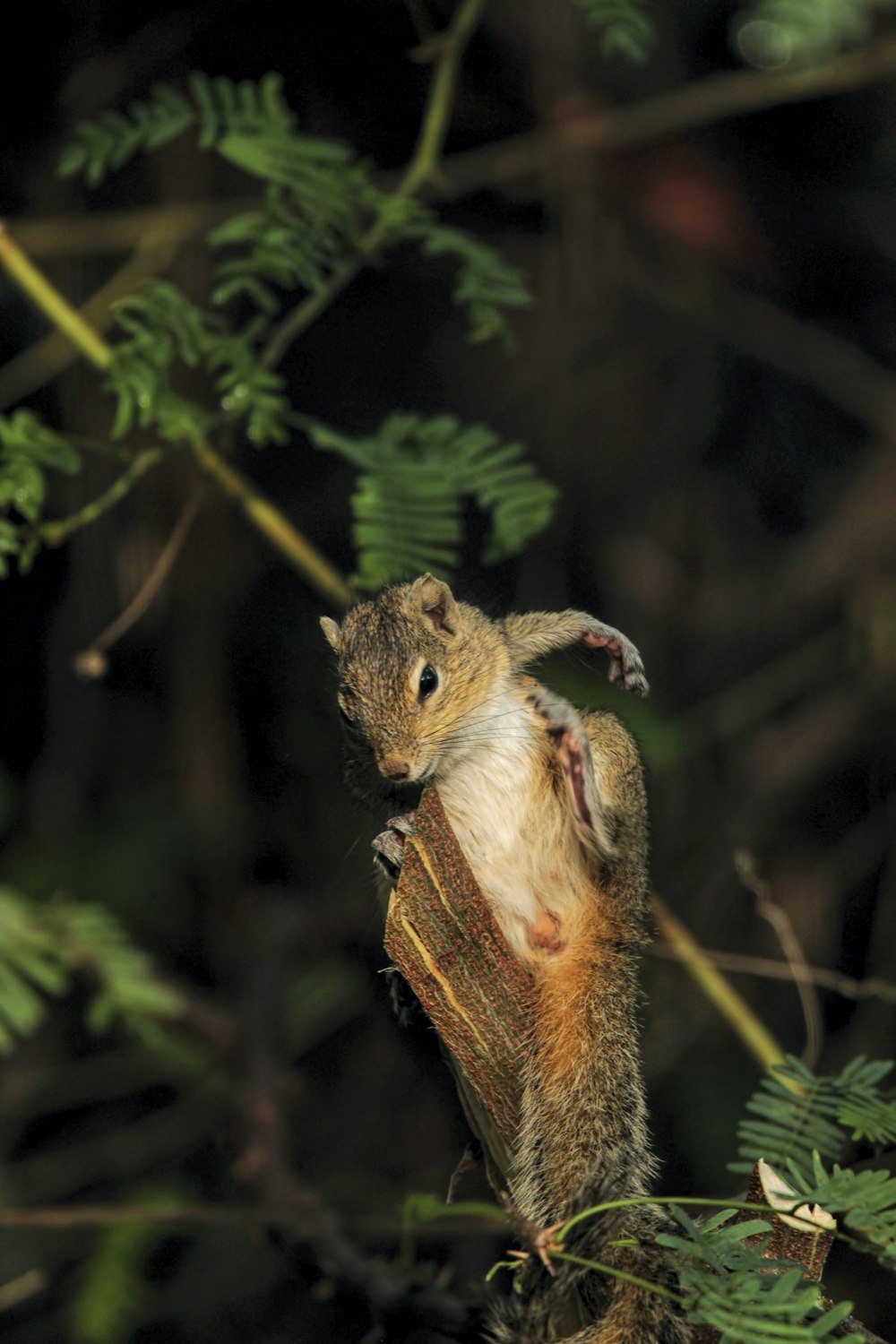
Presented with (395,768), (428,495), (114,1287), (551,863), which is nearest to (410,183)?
(428,495)

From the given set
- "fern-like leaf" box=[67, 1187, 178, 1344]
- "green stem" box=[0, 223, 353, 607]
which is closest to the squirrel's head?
"green stem" box=[0, 223, 353, 607]

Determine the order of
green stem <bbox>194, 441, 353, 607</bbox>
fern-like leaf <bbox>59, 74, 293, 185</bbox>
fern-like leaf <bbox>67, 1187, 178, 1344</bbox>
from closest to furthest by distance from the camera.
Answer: fern-like leaf <bbox>59, 74, 293, 185</bbox>, green stem <bbox>194, 441, 353, 607</bbox>, fern-like leaf <bbox>67, 1187, 178, 1344</bbox>

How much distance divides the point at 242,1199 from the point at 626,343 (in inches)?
90.4

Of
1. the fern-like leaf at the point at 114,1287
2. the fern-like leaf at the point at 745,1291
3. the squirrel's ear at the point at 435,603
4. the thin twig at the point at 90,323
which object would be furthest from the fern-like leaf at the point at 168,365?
the fern-like leaf at the point at 114,1287

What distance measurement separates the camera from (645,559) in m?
3.60

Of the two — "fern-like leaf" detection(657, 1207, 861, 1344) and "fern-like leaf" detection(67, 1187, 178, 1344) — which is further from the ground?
"fern-like leaf" detection(657, 1207, 861, 1344)

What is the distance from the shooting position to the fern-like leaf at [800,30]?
212 centimetres

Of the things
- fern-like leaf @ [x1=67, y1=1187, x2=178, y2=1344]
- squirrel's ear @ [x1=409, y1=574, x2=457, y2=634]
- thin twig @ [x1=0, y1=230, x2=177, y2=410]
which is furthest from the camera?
fern-like leaf @ [x1=67, y1=1187, x2=178, y2=1344]

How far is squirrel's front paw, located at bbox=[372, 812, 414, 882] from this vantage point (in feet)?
3.57

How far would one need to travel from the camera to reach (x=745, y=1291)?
82 cm

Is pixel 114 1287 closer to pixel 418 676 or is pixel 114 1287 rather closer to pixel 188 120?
pixel 418 676

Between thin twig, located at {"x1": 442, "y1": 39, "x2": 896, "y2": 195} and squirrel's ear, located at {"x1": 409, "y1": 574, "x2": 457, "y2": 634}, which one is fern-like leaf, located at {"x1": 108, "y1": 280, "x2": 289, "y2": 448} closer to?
squirrel's ear, located at {"x1": 409, "y1": 574, "x2": 457, "y2": 634}

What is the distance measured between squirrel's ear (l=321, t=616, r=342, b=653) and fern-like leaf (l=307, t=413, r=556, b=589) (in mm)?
62

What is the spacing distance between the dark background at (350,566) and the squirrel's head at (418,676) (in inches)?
64.0
